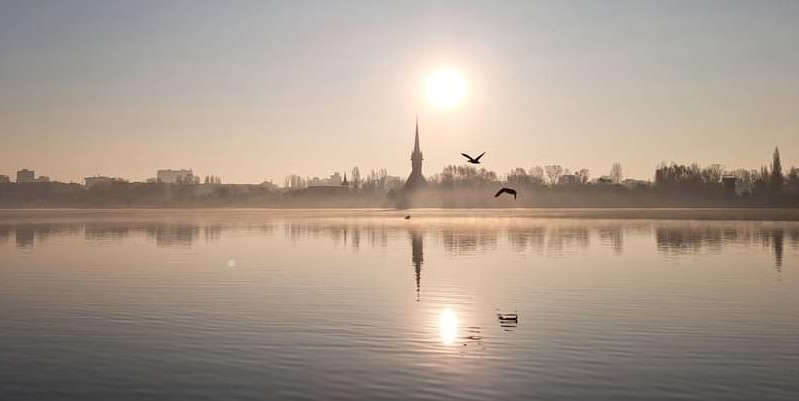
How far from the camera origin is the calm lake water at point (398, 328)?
19312 millimetres

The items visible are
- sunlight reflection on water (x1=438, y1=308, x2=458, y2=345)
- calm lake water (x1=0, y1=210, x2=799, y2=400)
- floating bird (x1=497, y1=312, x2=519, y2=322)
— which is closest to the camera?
calm lake water (x1=0, y1=210, x2=799, y2=400)

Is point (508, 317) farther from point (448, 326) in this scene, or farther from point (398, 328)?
point (398, 328)

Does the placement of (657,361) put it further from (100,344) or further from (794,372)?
(100,344)

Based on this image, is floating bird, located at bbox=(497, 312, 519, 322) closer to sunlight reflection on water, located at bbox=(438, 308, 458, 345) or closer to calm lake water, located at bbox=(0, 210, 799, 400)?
calm lake water, located at bbox=(0, 210, 799, 400)

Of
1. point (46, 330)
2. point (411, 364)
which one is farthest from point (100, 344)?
point (411, 364)

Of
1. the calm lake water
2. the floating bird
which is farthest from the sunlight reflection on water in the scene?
the floating bird

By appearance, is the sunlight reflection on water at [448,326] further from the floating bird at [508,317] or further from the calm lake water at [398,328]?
the floating bird at [508,317]

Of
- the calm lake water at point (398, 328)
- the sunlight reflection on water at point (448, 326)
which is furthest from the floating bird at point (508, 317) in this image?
the sunlight reflection on water at point (448, 326)

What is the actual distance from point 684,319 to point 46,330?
73.7 ft

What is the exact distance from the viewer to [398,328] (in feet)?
89.9

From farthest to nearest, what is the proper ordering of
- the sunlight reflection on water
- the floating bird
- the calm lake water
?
the floating bird → the sunlight reflection on water → the calm lake water

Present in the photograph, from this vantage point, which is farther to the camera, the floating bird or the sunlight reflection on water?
the floating bird

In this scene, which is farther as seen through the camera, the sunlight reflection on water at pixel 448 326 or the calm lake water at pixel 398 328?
the sunlight reflection on water at pixel 448 326

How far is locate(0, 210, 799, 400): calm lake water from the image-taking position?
19.3 metres
